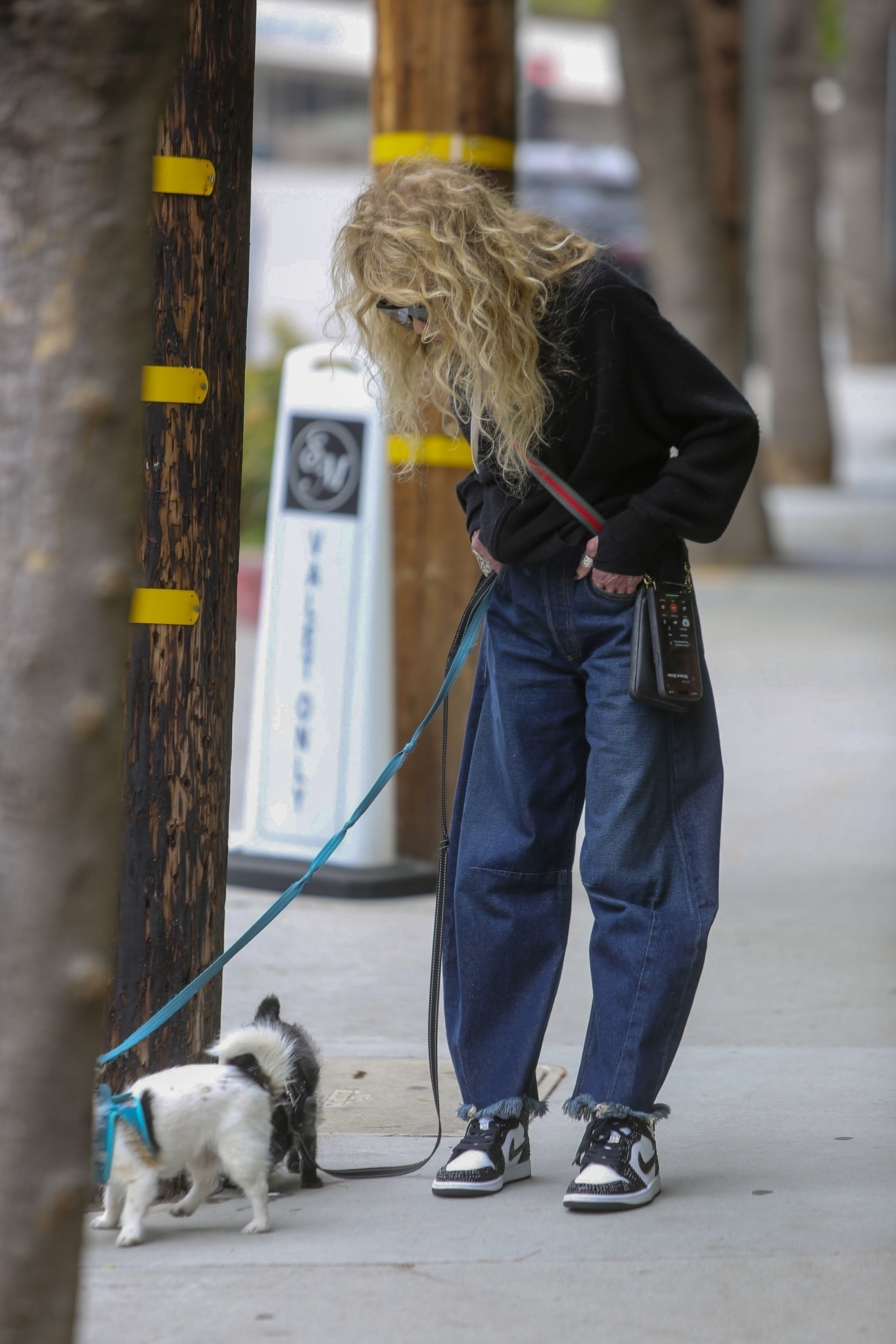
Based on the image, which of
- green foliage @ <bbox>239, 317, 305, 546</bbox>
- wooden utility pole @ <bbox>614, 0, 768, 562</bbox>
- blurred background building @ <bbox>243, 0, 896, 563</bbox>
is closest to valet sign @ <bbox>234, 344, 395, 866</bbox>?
blurred background building @ <bbox>243, 0, 896, 563</bbox>

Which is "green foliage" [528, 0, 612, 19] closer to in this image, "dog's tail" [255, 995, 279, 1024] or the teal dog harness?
"dog's tail" [255, 995, 279, 1024]

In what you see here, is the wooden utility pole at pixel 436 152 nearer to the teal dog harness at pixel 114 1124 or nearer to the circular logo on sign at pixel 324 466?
the circular logo on sign at pixel 324 466

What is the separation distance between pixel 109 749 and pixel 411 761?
384 centimetres

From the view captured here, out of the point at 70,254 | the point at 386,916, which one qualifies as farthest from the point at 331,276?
the point at 386,916

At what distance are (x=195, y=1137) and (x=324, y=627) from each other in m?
2.81

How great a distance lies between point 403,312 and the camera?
3209 mm

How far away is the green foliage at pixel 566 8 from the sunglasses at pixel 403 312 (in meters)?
39.0

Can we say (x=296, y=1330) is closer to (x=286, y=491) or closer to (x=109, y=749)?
(x=109, y=749)

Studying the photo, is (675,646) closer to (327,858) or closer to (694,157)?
(327,858)

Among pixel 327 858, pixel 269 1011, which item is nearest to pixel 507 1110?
pixel 269 1011

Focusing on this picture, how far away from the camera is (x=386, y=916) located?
564 centimetres

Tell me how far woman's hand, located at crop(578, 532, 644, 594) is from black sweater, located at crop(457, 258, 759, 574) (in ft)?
0.06

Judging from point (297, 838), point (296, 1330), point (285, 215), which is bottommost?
point (296, 1330)

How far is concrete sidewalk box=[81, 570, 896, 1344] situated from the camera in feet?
9.35
